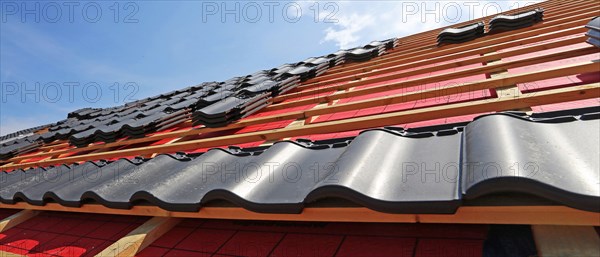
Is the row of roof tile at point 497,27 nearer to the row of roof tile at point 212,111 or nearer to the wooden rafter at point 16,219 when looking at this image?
the row of roof tile at point 212,111

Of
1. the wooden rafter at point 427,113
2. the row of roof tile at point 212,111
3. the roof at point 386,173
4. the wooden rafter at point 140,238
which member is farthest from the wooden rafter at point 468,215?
the row of roof tile at point 212,111

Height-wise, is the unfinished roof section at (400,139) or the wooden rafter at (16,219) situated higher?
the unfinished roof section at (400,139)

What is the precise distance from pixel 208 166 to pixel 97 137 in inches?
172

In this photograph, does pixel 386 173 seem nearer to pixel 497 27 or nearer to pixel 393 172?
pixel 393 172

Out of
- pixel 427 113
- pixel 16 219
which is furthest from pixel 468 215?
pixel 16 219

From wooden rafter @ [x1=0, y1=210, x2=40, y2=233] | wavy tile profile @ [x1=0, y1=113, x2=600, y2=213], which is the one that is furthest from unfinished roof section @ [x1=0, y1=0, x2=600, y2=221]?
wooden rafter @ [x1=0, y1=210, x2=40, y2=233]

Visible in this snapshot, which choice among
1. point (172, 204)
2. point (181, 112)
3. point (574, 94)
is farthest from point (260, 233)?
point (181, 112)

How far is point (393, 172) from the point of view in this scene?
1.52 metres

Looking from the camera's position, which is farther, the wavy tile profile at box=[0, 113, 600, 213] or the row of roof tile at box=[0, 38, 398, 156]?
the row of roof tile at box=[0, 38, 398, 156]

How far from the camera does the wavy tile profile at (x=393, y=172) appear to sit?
114 centimetres

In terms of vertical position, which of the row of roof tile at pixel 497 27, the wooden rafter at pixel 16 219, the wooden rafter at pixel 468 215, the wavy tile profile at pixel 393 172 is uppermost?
the row of roof tile at pixel 497 27

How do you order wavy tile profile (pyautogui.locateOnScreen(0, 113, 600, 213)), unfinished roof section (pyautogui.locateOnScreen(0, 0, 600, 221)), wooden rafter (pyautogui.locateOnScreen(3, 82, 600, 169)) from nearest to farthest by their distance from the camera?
wavy tile profile (pyautogui.locateOnScreen(0, 113, 600, 213)) → unfinished roof section (pyautogui.locateOnScreen(0, 0, 600, 221)) → wooden rafter (pyautogui.locateOnScreen(3, 82, 600, 169))

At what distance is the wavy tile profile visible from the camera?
3.73ft

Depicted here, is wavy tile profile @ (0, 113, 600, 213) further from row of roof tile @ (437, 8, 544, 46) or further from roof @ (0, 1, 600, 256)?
row of roof tile @ (437, 8, 544, 46)
